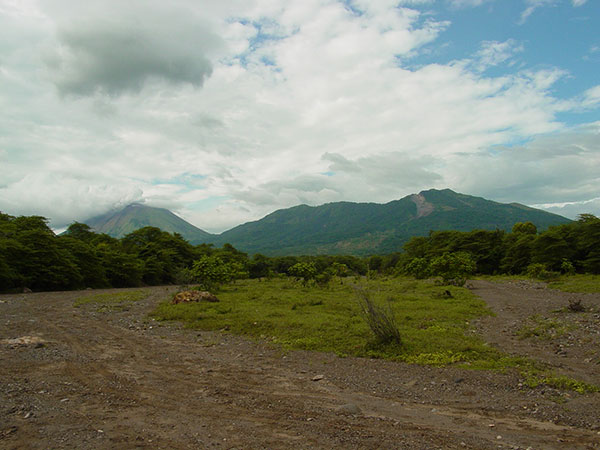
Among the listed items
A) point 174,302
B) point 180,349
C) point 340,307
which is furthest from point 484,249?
point 180,349

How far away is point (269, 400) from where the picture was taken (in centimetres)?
643

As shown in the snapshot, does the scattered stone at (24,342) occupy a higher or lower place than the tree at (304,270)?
lower

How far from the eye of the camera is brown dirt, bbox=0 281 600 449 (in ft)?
16.2

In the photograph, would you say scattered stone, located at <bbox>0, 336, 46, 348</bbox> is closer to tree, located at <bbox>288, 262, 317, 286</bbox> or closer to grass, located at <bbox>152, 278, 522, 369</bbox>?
grass, located at <bbox>152, 278, 522, 369</bbox>

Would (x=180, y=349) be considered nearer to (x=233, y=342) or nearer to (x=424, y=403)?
(x=233, y=342)

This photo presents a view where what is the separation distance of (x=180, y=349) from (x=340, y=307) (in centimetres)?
887

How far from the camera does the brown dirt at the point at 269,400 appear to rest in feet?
16.2

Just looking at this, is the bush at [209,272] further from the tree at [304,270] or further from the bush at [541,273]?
the bush at [541,273]

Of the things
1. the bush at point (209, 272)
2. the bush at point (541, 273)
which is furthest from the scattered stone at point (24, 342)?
the bush at point (541, 273)

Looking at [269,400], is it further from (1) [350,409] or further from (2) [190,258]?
(2) [190,258]

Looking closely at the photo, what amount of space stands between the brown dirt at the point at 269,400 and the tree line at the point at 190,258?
8.50 m

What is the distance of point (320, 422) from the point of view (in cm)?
549

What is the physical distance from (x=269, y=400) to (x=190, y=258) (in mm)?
58546

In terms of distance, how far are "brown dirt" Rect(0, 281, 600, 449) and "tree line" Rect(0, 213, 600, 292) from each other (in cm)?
850
